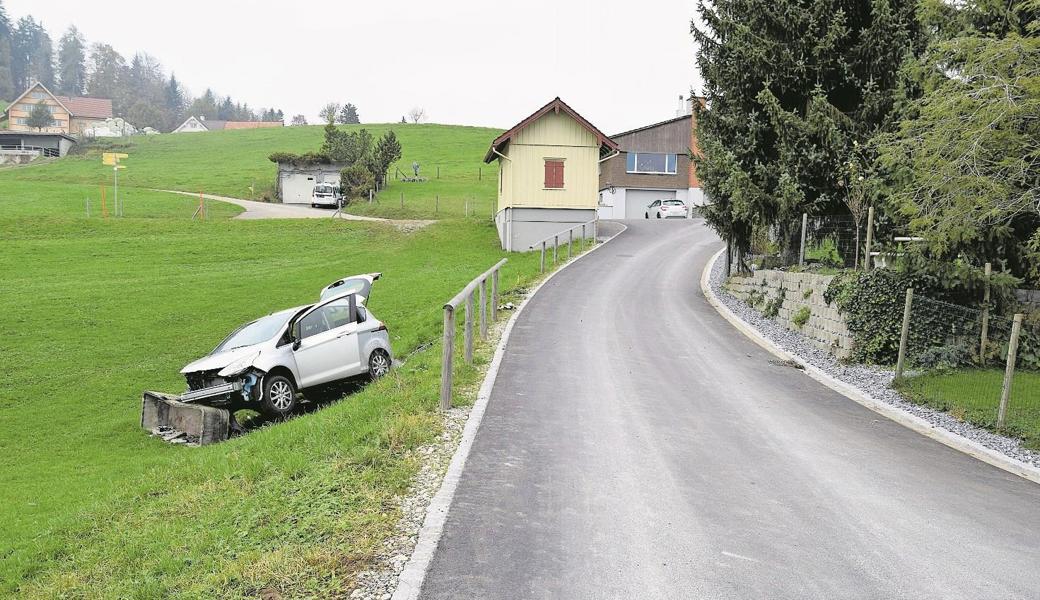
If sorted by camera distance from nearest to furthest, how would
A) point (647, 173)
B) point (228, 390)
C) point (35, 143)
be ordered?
point (228, 390) → point (647, 173) → point (35, 143)

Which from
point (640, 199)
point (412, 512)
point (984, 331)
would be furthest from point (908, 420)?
point (640, 199)

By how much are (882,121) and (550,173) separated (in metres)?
17.4

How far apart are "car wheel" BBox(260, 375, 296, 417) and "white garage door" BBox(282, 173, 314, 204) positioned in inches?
1727

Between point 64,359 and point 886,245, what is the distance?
16882 mm

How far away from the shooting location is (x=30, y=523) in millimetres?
7898

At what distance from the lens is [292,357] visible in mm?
12164

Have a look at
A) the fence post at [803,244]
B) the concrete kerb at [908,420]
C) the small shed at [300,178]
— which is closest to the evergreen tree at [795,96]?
the fence post at [803,244]

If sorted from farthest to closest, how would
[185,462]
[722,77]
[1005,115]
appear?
[722,77] → [1005,115] → [185,462]

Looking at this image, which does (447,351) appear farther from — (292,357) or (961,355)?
(961,355)

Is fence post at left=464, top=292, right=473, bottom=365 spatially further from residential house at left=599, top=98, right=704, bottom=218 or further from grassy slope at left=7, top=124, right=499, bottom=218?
residential house at left=599, top=98, right=704, bottom=218

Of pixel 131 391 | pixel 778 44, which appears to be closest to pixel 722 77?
pixel 778 44

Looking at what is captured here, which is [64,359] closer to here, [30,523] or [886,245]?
[30,523]

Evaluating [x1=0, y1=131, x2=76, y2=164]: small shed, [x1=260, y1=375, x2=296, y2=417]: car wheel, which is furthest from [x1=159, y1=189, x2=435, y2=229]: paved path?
[x1=0, y1=131, x2=76, y2=164]: small shed

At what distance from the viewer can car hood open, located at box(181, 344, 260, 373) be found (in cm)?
1178
